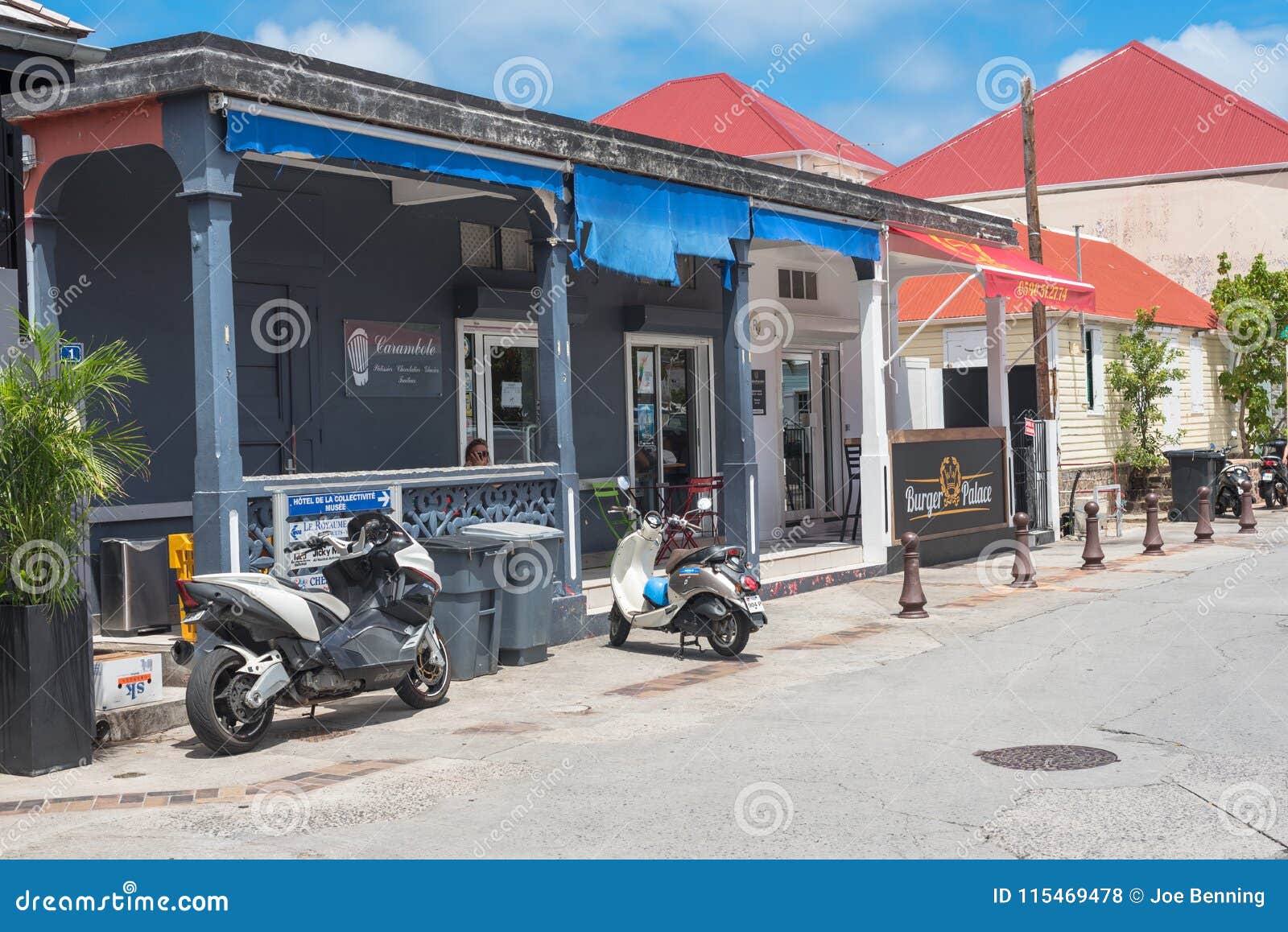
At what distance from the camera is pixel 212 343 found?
9.27 m

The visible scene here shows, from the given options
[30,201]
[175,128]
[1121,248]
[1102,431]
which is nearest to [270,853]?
[175,128]

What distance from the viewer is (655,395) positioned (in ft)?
57.5

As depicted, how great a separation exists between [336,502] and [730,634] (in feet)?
11.1

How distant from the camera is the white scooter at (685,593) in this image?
11141 mm

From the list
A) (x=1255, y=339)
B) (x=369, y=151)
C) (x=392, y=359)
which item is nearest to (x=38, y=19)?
(x=369, y=151)

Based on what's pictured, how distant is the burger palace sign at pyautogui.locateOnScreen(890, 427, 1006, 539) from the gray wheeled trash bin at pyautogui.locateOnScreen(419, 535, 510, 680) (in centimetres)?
737

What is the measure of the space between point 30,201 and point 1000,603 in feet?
32.1

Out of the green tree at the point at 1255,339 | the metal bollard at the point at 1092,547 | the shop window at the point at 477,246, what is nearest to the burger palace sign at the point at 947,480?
the metal bollard at the point at 1092,547

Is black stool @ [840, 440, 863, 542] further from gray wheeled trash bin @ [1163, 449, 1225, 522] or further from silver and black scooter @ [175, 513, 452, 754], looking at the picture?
silver and black scooter @ [175, 513, 452, 754]

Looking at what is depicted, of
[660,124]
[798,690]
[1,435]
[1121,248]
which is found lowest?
[798,690]

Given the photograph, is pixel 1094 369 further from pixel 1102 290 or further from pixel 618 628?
pixel 618 628

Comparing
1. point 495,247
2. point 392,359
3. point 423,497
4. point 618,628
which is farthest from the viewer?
point 495,247

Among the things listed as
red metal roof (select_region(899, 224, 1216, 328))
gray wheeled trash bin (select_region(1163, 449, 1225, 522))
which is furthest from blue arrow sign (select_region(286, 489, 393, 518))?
gray wheeled trash bin (select_region(1163, 449, 1225, 522))

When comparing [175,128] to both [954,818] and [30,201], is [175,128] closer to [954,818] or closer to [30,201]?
[30,201]
